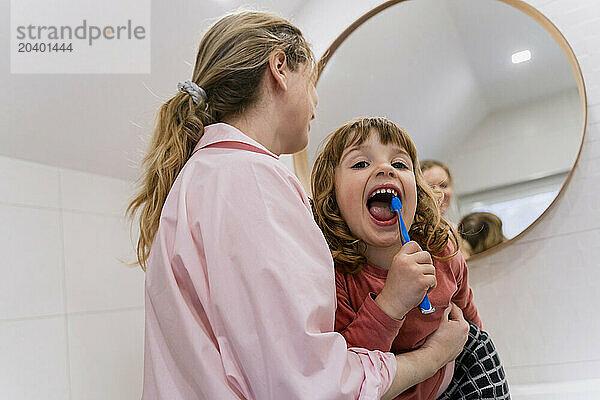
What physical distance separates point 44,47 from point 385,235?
0.86 m

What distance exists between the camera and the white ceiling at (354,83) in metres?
1.46

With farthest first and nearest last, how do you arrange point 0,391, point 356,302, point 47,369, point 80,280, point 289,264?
point 80,280
point 47,369
point 0,391
point 356,302
point 289,264

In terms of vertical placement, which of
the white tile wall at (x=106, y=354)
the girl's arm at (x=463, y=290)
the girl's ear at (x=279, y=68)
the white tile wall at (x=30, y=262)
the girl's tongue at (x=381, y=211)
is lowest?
the white tile wall at (x=106, y=354)

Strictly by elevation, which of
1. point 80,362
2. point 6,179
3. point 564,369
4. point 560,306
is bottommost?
point 80,362

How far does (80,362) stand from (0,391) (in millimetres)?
218

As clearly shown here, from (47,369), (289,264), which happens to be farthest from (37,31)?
(289,264)

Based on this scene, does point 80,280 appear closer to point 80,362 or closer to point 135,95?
point 80,362

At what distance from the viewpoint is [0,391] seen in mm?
1324

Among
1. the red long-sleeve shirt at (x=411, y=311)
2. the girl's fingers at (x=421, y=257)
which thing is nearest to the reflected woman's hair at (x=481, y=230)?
the red long-sleeve shirt at (x=411, y=311)

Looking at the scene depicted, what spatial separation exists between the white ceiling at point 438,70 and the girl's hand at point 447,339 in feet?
2.19

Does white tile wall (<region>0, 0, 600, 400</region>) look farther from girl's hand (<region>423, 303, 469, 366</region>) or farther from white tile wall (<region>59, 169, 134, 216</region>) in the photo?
girl's hand (<region>423, 303, 469, 366</region>)

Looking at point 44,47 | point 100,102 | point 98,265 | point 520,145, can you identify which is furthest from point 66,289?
point 520,145

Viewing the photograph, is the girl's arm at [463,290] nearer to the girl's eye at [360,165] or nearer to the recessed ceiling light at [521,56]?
the girl's eye at [360,165]

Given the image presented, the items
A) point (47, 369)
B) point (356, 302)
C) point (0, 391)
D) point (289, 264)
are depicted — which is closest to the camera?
point (289, 264)
